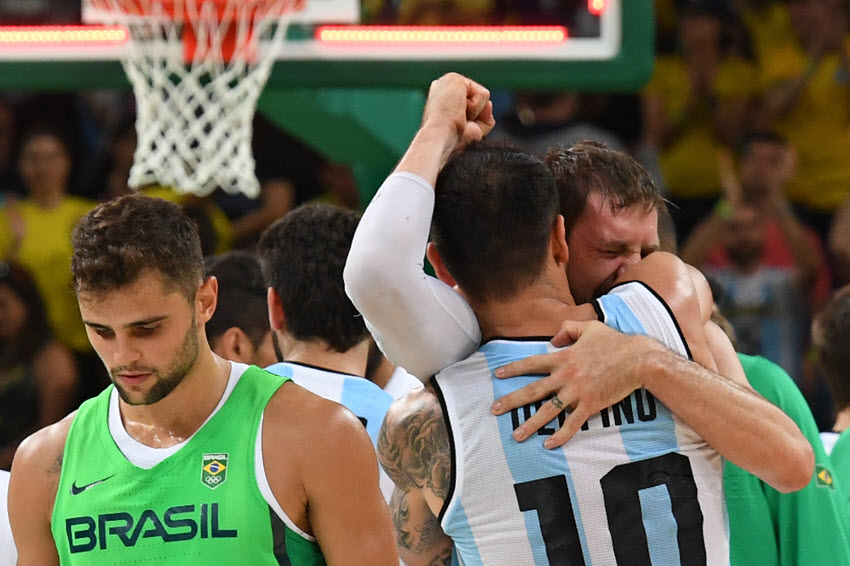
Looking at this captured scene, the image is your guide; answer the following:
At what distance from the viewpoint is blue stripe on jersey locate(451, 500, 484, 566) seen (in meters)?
2.60

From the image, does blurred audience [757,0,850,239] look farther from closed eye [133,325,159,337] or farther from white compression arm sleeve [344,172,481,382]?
closed eye [133,325,159,337]

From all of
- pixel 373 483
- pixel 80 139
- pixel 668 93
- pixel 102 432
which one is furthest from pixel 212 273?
pixel 668 93

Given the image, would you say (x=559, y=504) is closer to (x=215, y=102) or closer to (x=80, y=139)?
(x=215, y=102)

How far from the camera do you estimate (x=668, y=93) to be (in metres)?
9.05

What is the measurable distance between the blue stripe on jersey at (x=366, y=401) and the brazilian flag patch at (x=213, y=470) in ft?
2.85

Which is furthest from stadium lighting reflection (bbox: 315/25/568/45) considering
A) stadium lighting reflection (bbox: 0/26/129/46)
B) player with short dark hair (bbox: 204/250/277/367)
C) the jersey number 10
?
the jersey number 10

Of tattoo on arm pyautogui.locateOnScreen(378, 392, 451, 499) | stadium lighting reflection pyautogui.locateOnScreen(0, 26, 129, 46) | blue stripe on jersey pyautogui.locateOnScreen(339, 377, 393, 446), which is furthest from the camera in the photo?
stadium lighting reflection pyautogui.locateOnScreen(0, 26, 129, 46)

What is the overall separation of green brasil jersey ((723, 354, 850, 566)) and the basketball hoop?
2740mm

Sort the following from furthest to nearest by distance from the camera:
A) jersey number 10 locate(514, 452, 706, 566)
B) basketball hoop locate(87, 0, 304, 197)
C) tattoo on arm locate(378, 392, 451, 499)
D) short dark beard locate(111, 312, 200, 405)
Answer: basketball hoop locate(87, 0, 304, 197), short dark beard locate(111, 312, 200, 405), tattoo on arm locate(378, 392, 451, 499), jersey number 10 locate(514, 452, 706, 566)

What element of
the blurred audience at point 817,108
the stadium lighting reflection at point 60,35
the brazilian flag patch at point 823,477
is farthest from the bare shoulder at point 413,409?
the blurred audience at point 817,108

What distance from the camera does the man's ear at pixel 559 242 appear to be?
273cm

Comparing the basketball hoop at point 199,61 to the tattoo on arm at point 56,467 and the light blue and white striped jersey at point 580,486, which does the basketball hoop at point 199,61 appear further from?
the light blue and white striped jersey at point 580,486

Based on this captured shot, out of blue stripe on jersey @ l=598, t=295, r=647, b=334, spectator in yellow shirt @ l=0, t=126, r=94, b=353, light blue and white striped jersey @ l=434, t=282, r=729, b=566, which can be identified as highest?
spectator in yellow shirt @ l=0, t=126, r=94, b=353

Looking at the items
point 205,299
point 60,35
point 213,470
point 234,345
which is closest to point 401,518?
point 213,470
